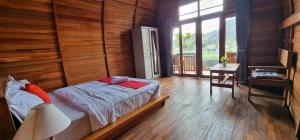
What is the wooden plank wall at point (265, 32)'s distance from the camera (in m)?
3.31

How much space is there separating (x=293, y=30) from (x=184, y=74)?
11.2ft

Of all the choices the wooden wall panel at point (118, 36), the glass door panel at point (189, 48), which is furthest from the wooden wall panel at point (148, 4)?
the glass door panel at point (189, 48)

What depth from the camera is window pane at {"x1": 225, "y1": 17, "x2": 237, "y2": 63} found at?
4195 mm

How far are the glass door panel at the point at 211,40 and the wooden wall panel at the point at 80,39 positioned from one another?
10.8 ft

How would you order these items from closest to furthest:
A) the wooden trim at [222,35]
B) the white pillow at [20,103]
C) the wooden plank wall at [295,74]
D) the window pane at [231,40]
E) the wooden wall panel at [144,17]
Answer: the white pillow at [20,103]
the wooden plank wall at [295,74]
the window pane at [231,40]
the wooden trim at [222,35]
the wooden wall panel at [144,17]

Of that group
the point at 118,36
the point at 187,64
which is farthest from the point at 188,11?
the point at 118,36

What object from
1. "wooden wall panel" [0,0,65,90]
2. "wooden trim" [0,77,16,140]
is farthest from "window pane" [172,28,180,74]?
"wooden trim" [0,77,16,140]

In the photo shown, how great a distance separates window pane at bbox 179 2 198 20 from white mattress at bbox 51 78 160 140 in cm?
339

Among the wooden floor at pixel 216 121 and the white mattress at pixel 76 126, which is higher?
the white mattress at pixel 76 126

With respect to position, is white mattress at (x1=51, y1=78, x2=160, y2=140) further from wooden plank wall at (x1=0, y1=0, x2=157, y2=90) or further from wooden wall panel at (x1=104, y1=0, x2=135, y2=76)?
wooden wall panel at (x1=104, y1=0, x2=135, y2=76)

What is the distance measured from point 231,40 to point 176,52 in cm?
195

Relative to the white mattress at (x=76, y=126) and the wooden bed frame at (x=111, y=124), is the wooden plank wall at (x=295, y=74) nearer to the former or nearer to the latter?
the wooden bed frame at (x=111, y=124)

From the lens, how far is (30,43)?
112 inches

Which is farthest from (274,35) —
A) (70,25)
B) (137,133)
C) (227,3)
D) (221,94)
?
(70,25)
